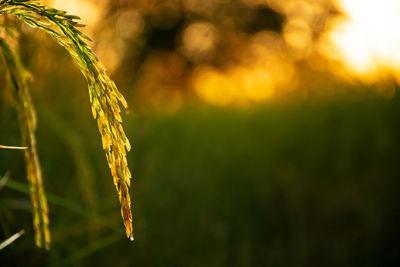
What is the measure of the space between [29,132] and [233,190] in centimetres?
168

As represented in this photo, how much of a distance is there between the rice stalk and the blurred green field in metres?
0.49

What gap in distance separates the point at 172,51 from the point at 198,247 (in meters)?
12.6

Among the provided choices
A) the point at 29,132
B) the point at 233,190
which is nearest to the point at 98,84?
the point at 29,132

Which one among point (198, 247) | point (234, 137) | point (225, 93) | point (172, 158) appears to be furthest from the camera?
point (225, 93)

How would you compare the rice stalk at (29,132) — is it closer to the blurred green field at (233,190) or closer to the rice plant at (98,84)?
the rice plant at (98,84)

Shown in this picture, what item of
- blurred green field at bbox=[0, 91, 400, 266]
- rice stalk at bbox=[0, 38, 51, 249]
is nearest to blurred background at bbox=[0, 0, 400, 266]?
blurred green field at bbox=[0, 91, 400, 266]

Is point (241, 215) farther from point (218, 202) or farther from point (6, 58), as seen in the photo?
point (6, 58)

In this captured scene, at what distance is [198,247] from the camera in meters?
1.95

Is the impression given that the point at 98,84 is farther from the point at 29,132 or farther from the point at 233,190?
the point at 233,190

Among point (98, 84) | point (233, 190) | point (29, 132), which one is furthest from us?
point (233, 190)

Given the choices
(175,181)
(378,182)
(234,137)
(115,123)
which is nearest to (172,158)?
(175,181)

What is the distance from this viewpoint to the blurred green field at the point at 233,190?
1.62 m

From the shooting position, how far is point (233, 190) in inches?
92.7

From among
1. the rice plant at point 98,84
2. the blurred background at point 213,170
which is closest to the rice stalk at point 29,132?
the rice plant at point 98,84
